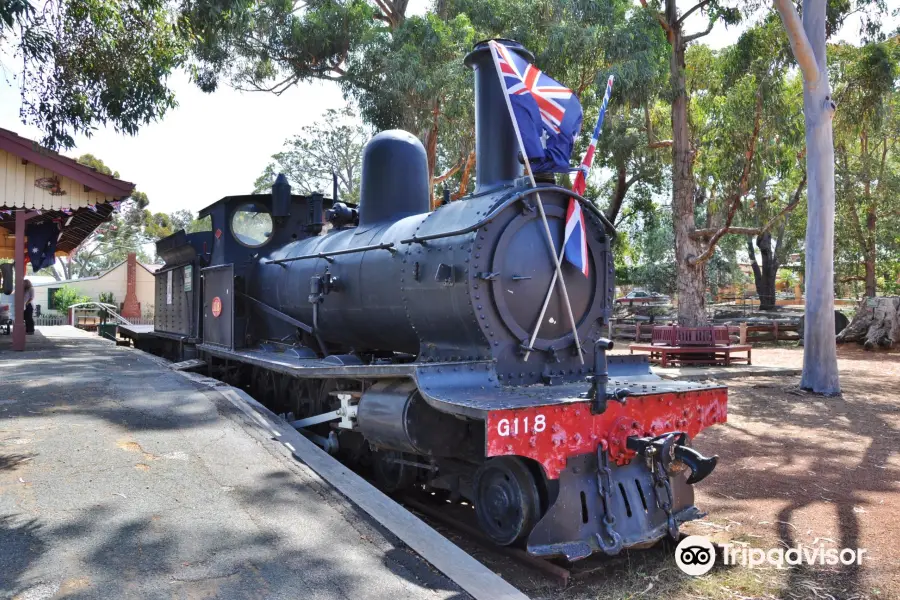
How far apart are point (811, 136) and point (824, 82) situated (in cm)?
88

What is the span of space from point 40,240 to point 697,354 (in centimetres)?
1603

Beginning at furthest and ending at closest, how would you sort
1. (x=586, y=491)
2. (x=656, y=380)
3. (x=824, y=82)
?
(x=824, y=82) → (x=656, y=380) → (x=586, y=491)

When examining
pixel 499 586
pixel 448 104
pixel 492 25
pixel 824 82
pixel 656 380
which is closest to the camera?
pixel 499 586

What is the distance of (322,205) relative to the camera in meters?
8.70

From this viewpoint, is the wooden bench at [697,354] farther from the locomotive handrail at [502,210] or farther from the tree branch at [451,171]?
the locomotive handrail at [502,210]

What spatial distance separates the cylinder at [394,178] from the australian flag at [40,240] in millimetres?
12418

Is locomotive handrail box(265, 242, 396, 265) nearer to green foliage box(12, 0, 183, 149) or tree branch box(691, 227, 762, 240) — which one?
green foliage box(12, 0, 183, 149)

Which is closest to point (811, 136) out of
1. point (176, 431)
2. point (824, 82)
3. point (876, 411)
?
point (824, 82)

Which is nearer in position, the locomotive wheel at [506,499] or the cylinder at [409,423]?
the locomotive wheel at [506,499]

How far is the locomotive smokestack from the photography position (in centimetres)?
501

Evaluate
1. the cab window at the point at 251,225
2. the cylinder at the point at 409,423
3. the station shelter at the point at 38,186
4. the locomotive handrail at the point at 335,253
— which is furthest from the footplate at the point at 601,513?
the station shelter at the point at 38,186

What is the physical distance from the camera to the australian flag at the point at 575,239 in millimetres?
4766

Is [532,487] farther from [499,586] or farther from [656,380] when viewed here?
[656,380]

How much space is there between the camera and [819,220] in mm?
10539
